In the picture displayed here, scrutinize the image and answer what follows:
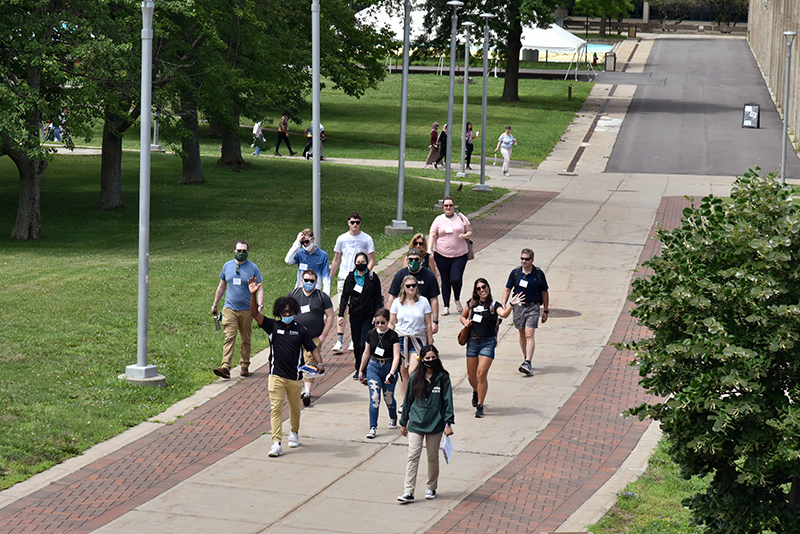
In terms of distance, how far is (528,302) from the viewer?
46.1 ft

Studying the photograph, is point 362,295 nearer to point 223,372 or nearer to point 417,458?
point 223,372

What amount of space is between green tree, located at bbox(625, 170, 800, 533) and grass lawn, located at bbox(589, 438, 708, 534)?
70 cm

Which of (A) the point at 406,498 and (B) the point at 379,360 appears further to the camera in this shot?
(B) the point at 379,360

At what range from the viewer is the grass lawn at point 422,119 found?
43.7 meters

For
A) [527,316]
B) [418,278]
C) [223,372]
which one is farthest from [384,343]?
[527,316]

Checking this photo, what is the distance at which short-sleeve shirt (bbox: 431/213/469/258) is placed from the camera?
52.6ft

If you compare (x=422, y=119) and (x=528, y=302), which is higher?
(x=422, y=119)

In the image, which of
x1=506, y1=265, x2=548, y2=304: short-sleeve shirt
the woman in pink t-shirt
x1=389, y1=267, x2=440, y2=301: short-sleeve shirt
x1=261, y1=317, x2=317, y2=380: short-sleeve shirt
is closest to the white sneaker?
x1=261, y1=317, x2=317, y2=380: short-sleeve shirt

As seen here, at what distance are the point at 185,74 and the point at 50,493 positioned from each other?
18140 millimetres

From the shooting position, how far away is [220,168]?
3538cm

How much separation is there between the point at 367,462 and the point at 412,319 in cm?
188

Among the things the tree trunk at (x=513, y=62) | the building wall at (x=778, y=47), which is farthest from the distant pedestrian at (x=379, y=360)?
the tree trunk at (x=513, y=62)

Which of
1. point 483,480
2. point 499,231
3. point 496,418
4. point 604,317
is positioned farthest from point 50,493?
point 499,231

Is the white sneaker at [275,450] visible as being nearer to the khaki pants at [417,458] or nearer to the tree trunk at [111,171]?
the khaki pants at [417,458]
